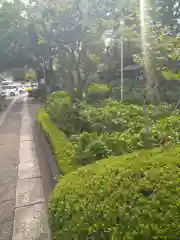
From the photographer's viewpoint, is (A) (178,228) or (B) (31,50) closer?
(A) (178,228)

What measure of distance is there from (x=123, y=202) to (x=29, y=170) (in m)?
5.45

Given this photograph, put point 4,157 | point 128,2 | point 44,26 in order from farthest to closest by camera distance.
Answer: point 44,26
point 128,2
point 4,157

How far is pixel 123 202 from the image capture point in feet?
8.97

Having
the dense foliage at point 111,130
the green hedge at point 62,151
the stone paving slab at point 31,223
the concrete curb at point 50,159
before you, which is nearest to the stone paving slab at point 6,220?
the stone paving slab at point 31,223

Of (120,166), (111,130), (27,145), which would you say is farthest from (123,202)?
(27,145)

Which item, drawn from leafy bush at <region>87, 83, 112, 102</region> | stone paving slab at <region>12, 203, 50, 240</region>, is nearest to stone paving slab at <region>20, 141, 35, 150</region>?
stone paving slab at <region>12, 203, 50, 240</region>

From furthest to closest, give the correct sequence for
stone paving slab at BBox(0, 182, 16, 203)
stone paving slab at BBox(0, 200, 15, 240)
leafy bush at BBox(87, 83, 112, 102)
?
leafy bush at BBox(87, 83, 112, 102), stone paving slab at BBox(0, 182, 16, 203), stone paving slab at BBox(0, 200, 15, 240)

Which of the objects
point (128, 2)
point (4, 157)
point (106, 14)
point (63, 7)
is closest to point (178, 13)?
point (106, 14)

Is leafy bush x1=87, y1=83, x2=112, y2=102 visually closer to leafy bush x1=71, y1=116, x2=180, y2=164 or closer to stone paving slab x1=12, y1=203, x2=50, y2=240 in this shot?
leafy bush x1=71, y1=116, x2=180, y2=164

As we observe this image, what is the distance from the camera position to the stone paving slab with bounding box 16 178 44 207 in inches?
221

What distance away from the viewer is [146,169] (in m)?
3.11

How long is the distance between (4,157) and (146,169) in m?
7.24

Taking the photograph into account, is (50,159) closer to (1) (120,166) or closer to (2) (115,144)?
(2) (115,144)

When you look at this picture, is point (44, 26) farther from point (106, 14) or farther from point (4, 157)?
point (4, 157)
